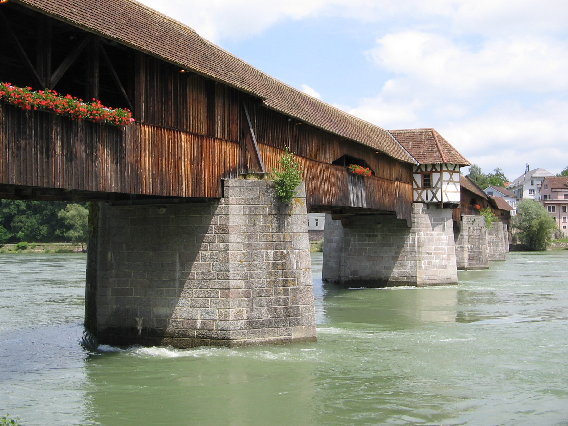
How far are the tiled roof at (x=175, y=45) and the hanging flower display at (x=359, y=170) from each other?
89 centimetres

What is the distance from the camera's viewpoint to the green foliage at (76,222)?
57.8 metres

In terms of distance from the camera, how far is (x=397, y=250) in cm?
2567

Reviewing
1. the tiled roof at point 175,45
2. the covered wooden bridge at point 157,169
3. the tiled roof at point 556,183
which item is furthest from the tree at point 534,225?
the covered wooden bridge at point 157,169

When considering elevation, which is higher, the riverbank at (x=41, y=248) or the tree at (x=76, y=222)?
the tree at (x=76, y=222)

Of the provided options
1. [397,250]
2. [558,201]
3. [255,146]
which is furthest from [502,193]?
[255,146]

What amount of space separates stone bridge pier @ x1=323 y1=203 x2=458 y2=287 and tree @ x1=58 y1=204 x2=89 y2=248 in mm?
35737

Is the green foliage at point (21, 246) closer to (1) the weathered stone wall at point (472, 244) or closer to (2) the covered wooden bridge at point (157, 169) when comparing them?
(1) the weathered stone wall at point (472, 244)

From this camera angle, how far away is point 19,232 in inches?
2537

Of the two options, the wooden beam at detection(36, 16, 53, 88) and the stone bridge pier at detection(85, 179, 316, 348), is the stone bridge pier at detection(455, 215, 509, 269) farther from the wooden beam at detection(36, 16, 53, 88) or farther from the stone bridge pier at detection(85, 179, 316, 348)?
A: the wooden beam at detection(36, 16, 53, 88)

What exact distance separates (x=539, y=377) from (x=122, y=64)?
800 centimetres

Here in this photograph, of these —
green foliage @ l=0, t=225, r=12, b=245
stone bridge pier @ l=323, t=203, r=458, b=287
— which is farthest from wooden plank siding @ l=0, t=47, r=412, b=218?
green foliage @ l=0, t=225, r=12, b=245

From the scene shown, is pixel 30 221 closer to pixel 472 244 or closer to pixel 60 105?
pixel 472 244

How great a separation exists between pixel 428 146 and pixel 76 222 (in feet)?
124

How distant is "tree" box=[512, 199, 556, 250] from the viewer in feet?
210
